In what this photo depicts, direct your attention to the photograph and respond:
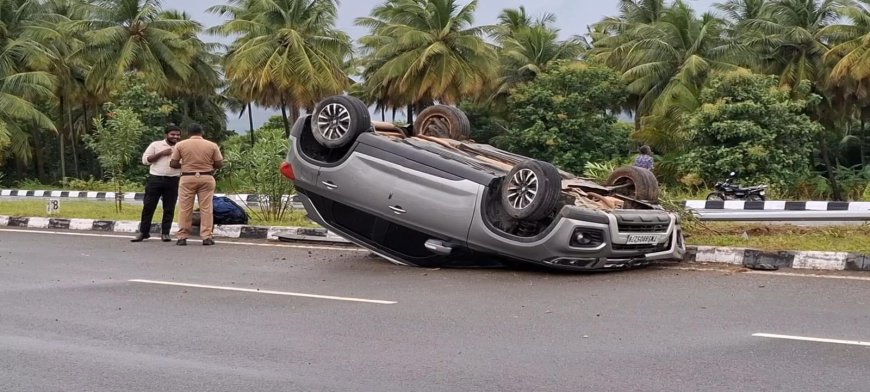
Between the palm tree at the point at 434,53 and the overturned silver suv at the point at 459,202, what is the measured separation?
30590mm

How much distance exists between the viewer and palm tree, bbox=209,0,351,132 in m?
40.4

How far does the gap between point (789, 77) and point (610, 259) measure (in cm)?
3324

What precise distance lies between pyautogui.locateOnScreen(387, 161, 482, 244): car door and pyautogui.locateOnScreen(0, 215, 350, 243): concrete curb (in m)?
2.05

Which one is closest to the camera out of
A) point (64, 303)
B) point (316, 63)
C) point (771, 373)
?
point (771, 373)

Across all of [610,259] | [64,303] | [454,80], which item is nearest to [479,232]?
[610,259]

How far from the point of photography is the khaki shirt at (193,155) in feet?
37.1

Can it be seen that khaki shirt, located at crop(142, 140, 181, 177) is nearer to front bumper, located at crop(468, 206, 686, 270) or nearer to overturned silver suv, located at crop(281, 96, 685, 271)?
overturned silver suv, located at crop(281, 96, 685, 271)

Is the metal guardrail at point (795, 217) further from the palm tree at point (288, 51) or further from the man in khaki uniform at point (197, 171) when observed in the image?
the palm tree at point (288, 51)

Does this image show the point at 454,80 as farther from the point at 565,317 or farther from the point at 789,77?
the point at 565,317

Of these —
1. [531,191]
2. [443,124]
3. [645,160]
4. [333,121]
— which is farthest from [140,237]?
[645,160]

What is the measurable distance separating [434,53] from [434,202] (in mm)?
31845

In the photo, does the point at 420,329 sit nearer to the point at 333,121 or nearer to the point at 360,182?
the point at 360,182

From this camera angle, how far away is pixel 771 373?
4.91 metres

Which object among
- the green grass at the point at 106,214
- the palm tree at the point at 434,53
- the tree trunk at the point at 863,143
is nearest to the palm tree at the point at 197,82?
the palm tree at the point at 434,53
